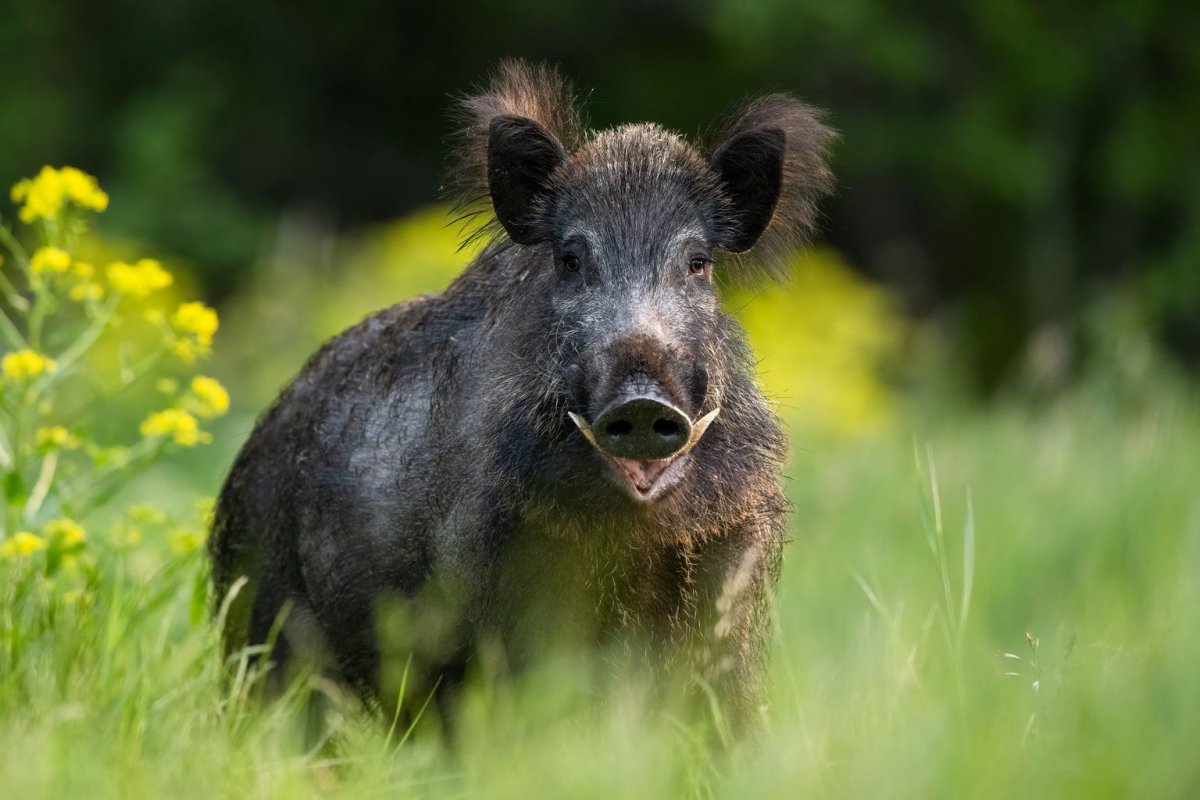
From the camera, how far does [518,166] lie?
3.94m

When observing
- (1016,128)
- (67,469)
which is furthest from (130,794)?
(1016,128)

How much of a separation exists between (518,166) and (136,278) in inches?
40.6

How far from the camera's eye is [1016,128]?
14.6m

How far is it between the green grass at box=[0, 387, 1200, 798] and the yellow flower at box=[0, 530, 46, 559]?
0.09 m

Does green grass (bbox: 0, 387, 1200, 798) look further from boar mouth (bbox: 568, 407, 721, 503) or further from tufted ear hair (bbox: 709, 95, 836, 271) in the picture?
tufted ear hair (bbox: 709, 95, 836, 271)

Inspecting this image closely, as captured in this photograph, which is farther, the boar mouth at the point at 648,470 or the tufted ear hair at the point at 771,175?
the tufted ear hair at the point at 771,175

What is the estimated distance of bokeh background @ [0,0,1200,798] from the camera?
8.82 feet

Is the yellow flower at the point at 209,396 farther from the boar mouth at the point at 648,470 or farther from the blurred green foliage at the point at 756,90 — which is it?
the blurred green foliage at the point at 756,90

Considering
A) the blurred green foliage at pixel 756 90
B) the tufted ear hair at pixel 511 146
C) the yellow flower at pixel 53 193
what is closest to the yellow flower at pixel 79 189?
the yellow flower at pixel 53 193

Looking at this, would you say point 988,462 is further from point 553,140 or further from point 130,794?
point 130,794

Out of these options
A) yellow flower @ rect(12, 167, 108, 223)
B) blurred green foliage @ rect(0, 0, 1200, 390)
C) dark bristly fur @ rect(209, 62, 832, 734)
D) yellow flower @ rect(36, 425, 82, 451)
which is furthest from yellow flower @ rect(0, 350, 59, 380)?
blurred green foliage @ rect(0, 0, 1200, 390)

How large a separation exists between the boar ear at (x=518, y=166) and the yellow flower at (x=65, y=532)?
4.08 feet

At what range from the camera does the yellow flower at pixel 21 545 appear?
3.55 meters

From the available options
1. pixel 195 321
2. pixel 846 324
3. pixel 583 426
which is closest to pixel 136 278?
pixel 195 321
